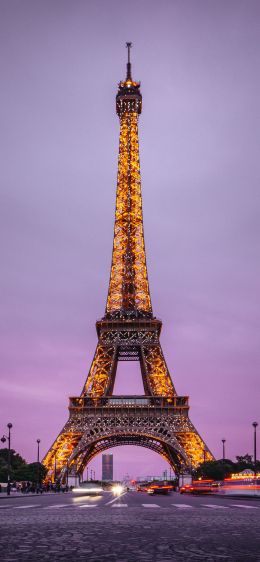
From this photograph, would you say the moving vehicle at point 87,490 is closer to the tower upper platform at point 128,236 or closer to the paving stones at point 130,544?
the tower upper platform at point 128,236

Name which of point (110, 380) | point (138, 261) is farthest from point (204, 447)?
point (138, 261)

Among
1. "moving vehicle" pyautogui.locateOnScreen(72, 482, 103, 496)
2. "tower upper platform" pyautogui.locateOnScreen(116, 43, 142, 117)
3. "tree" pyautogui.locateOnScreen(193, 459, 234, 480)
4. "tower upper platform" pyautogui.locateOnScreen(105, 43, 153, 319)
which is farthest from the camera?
"tower upper platform" pyautogui.locateOnScreen(116, 43, 142, 117)

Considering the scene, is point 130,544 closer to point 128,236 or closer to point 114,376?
point 114,376

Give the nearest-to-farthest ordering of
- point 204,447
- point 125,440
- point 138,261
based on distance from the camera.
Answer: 1. point 204,447
2. point 138,261
3. point 125,440

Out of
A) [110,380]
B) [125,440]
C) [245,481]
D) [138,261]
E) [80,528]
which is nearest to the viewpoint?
[80,528]

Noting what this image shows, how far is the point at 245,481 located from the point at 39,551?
36.6 metres

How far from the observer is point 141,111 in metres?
89.2

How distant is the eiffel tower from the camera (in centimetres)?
6862

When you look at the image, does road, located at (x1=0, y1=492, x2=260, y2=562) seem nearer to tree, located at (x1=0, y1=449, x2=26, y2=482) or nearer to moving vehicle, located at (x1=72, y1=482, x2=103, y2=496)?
moving vehicle, located at (x1=72, y1=482, x2=103, y2=496)

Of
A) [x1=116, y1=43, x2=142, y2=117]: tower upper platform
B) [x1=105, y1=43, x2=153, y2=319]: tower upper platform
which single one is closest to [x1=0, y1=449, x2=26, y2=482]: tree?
[x1=105, y1=43, x2=153, y2=319]: tower upper platform

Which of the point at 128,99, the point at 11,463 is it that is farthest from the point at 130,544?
the point at 11,463

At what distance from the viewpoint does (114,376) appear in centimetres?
7656

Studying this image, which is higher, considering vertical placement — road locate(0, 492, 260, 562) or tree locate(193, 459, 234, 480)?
road locate(0, 492, 260, 562)

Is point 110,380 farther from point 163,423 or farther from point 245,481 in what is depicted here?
point 245,481
